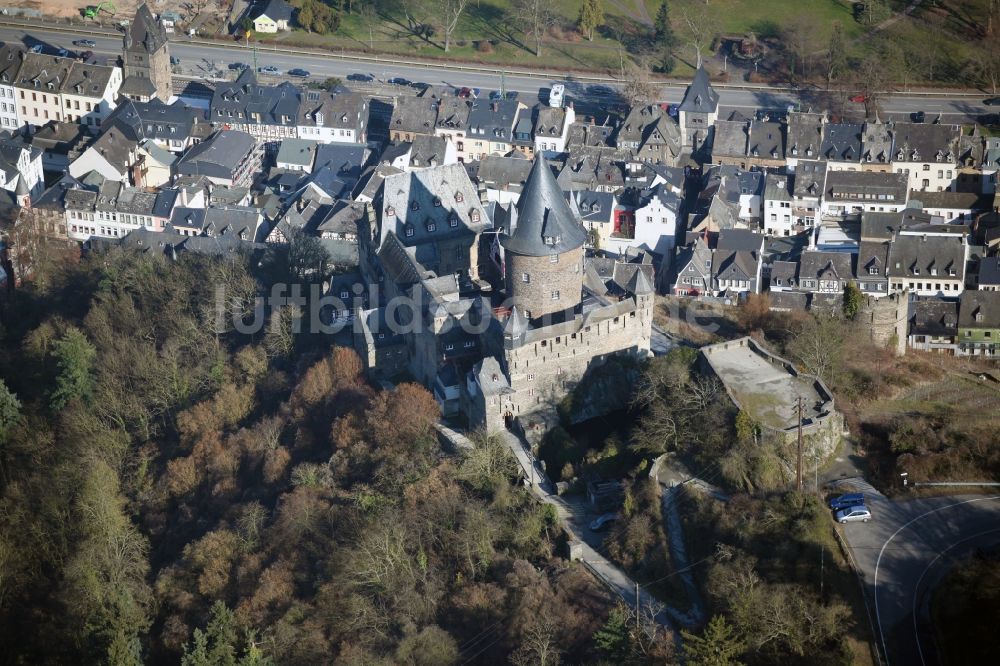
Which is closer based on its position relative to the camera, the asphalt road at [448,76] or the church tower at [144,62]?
the church tower at [144,62]

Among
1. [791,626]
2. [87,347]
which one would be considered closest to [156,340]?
[87,347]

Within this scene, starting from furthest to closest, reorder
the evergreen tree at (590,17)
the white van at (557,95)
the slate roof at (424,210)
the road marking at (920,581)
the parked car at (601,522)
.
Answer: the evergreen tree at (590,17) < the white van at (557,95) < the slate roof at (424,210) < the parked car at (601,522) < the road marking at (920,581)

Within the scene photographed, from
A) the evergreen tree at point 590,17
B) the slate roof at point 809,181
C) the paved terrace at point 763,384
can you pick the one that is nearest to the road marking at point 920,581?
the paved terrace at point 763,384

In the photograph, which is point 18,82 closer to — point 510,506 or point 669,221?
point 669,221

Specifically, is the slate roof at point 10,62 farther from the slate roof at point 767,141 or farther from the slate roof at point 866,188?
the slate roof at point 866,188

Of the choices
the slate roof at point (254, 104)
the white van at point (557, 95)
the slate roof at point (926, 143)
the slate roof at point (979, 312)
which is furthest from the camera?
the white van at point (557, 95)

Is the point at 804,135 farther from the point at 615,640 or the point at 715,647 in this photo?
the point at 715,647

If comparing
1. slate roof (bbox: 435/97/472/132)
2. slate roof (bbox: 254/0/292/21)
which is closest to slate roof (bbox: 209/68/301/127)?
slate roof (bbox: 435/97/472/132)
